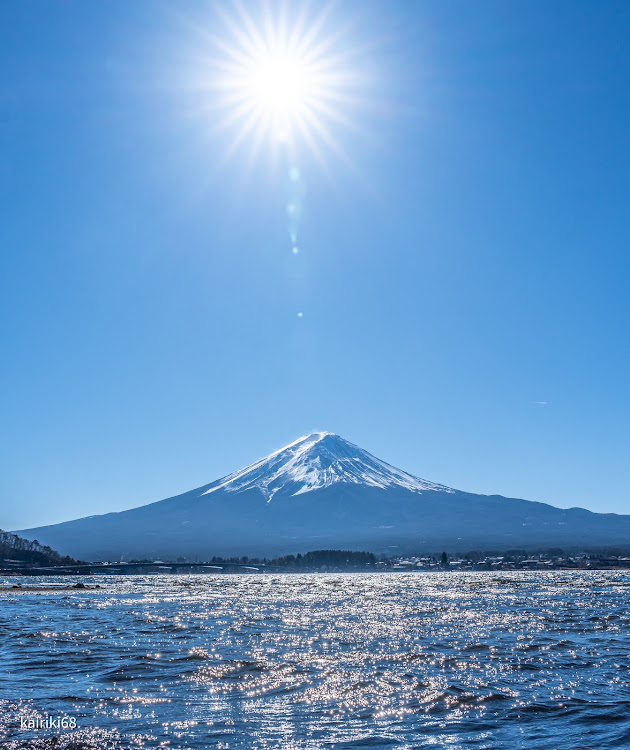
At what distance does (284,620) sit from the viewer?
1811 inches

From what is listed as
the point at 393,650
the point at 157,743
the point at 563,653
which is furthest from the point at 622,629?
the point at 157,743

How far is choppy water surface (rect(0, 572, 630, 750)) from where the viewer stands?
658 inches

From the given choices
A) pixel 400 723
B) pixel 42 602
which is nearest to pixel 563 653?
pixel 400 723

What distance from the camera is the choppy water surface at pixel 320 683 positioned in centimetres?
1670

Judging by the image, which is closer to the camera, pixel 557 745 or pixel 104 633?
pixel 557 745

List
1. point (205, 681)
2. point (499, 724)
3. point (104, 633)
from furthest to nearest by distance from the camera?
point (104, 633) < point (205, 681) < point (499, 724)

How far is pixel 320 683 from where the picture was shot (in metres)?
23.0

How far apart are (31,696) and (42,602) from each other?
5109 centimetres

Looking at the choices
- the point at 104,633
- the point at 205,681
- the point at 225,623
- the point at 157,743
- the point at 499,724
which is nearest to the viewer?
the point at 157,743

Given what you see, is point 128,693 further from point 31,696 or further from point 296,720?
point 296,720

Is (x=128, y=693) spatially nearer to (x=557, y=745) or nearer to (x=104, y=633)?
(x=557, y=745)

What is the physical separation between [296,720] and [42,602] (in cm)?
5711

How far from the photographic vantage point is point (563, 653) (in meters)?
29.9

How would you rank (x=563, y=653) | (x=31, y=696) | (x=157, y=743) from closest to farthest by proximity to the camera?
(x=157, y=743) < (x=31, y=696) < (x=563, y=653)
